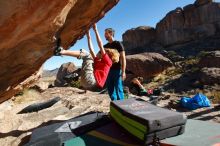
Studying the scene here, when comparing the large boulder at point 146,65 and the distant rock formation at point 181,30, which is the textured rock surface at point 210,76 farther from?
the distant rock formation at point 181,30

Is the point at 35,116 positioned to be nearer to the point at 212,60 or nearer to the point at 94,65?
the point at 94,65

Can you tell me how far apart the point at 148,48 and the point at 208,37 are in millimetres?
13274

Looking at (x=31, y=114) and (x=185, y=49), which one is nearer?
(x=31, y=114)

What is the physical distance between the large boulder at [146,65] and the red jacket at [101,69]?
95.2 ft

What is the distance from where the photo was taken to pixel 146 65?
1453 inches

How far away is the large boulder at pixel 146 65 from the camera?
36.8 m

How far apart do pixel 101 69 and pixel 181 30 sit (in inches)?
2610

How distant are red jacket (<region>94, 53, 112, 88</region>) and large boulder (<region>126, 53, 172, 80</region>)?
95.2 feet

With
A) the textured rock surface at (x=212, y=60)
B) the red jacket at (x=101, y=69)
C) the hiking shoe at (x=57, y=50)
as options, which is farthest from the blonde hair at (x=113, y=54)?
the textured rock surface at (x=212, y=60)

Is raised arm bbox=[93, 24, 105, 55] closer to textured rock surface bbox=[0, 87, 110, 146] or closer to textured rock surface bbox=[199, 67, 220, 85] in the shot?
textured rock surface bbox=[0, 87, 110, 146]

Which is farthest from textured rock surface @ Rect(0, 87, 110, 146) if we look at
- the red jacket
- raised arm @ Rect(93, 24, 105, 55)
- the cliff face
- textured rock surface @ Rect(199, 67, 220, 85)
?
textured rock surface @ Rect(199, 67, 220, 85)

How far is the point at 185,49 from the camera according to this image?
64438 mm

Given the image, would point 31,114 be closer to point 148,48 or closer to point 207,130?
point 207,130

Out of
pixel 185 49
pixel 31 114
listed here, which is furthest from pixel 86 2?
pixel 185 49
